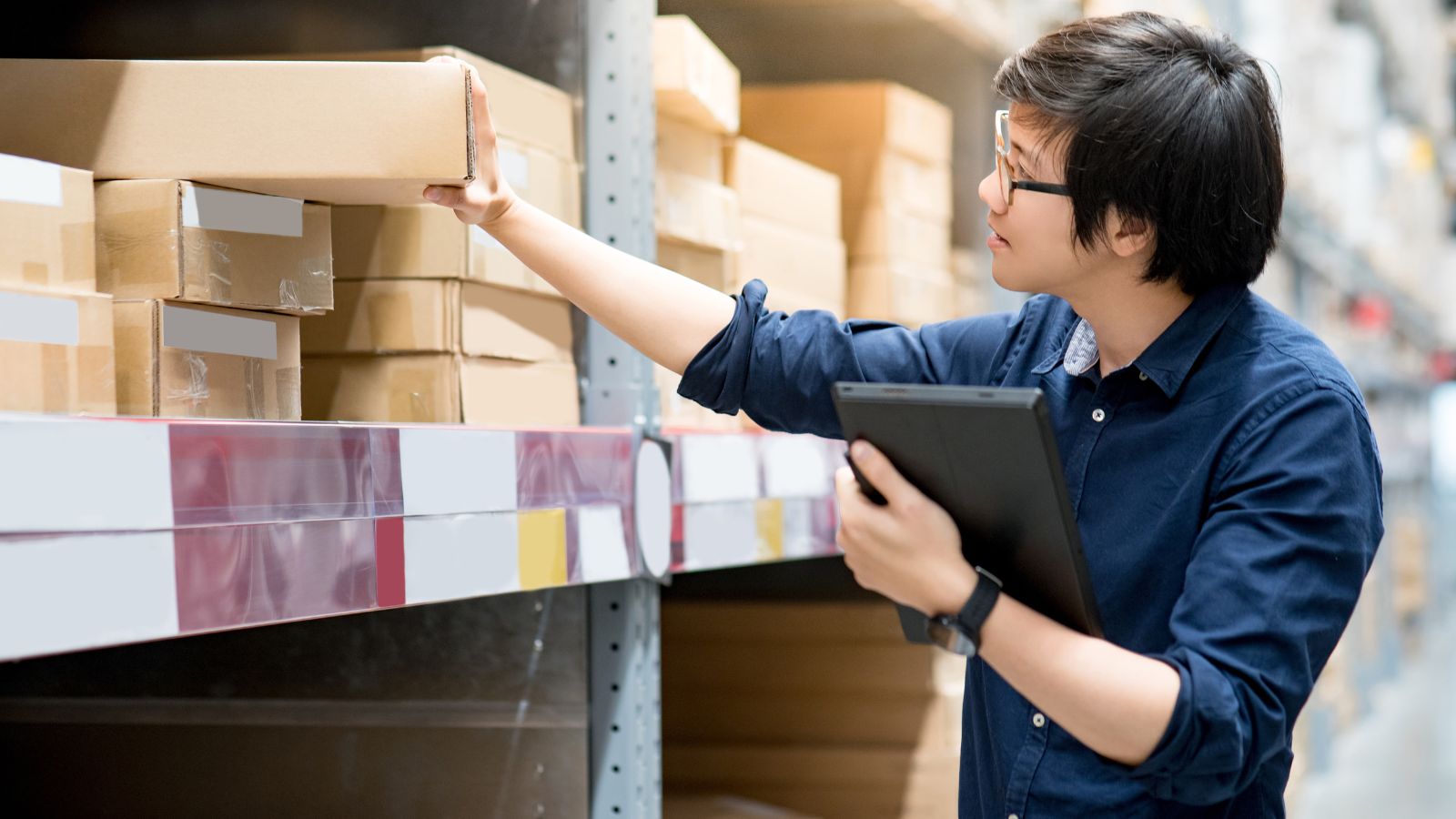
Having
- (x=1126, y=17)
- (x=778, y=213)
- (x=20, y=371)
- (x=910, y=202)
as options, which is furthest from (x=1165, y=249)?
(x=910, y=202)

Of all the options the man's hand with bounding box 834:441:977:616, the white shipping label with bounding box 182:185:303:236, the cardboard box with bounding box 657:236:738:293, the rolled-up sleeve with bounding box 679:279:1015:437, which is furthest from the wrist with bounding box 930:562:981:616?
the cardboard box with bounding box 657:236:738:293

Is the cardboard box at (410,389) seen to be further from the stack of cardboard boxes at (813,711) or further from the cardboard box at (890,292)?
the stack of cardboard boxes at (813,711)

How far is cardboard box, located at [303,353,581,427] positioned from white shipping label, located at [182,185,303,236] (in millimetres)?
287

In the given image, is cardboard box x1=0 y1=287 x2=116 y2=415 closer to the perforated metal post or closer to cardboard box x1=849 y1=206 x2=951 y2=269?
the perforated metal post

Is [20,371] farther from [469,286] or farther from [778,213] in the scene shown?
[778,213]

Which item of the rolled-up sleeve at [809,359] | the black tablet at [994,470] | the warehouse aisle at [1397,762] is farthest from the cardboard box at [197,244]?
the warehouse aisle at [1397,762]

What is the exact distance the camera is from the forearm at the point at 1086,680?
1139mm

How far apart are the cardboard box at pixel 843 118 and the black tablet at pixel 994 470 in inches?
62.2

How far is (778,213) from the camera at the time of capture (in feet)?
7.91

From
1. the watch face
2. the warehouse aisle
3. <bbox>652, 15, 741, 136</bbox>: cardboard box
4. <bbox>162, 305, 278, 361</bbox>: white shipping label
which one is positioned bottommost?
the warehouse aisle

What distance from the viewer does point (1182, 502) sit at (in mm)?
1298

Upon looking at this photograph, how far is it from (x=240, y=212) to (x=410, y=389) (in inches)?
14.2

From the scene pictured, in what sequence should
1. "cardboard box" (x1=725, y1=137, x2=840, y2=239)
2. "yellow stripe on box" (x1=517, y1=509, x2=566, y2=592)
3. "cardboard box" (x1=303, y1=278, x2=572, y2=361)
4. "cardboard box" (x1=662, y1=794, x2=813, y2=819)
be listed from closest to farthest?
1. "yellow stripe on box" (x1=517, y1=509, x2=566, y2=592)
2. "cardboard box" (x1=303, y1=278, x2=572, y2=361)
3. "cardboard box" (x1=725, y1=137, x2=840, y2=239)
4. "cardboard box" (x1=662, y1=794, x2=813, y2=819)

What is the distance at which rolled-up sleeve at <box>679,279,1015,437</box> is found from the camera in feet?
5.08
